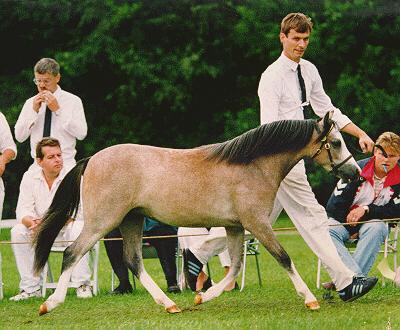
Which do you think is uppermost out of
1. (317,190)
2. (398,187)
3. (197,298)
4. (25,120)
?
(25,120)

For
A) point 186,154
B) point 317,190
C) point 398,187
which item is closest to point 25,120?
point 186,154

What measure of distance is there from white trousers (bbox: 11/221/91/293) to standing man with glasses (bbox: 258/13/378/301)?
7.98 feet

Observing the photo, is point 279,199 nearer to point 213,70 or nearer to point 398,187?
point 398,187

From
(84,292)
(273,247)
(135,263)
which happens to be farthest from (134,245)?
(84,292)

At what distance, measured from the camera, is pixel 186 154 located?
813 centimetres

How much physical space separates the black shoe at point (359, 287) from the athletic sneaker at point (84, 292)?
272cm

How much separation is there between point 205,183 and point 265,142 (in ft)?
1.92

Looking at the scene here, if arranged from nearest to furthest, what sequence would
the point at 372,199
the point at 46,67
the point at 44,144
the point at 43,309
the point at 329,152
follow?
the point at 43,309, the point at 329,152, the point at 372,199, the point at 44,144, the point at 46,67

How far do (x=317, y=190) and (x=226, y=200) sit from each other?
17.0 metres

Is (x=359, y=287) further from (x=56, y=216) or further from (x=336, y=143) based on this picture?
(x=56, y=216)

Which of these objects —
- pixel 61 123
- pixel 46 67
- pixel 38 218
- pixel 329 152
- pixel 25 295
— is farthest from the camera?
pixel 61 123

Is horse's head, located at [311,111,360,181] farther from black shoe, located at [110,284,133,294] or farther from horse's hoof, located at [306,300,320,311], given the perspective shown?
black shoe, located at [110,284,133,294]

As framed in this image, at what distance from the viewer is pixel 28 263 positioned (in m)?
10.0

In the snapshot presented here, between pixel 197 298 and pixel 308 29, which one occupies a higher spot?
pixel 308 29
